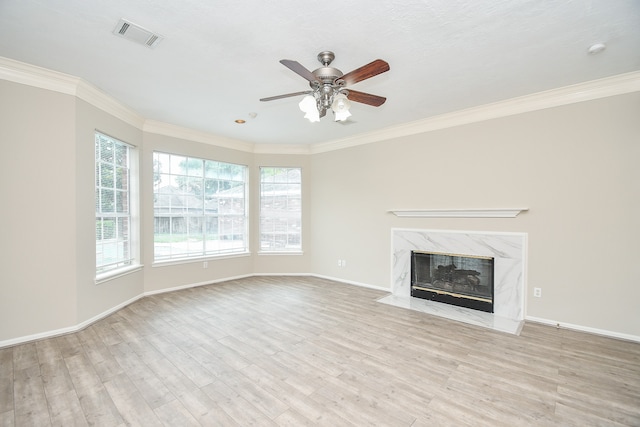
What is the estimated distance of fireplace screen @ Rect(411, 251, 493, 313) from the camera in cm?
391

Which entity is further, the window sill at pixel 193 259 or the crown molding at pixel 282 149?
the crown molding at pixel 282 149

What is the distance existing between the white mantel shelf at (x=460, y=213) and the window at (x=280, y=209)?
7.38 feet

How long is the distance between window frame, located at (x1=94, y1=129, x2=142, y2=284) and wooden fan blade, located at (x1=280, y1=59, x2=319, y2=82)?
3.08 m

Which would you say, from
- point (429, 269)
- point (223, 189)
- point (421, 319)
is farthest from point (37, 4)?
point (429, 269)

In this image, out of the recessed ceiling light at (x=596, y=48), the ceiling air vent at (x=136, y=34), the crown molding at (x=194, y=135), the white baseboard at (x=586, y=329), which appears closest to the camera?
the ceiling air vent at (x=136, y=34)

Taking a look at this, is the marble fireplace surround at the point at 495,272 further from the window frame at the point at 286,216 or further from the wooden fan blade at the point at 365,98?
the wooden fan blade at the point at 365,98

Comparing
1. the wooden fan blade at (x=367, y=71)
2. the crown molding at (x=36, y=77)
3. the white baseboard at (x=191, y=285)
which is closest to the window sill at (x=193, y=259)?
the white baseboard at (x=191, y=285)

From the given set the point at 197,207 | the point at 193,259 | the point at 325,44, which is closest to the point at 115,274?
the point at 193,259

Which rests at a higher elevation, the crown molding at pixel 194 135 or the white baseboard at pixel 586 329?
the crown molding at pixel 194 135

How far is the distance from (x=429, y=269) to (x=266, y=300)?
2.62 m

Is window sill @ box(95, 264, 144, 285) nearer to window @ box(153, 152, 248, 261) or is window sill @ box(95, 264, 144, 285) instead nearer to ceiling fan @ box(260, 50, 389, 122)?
window @ box(153, 152, 248, 261)

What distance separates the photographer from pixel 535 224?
3.52 m

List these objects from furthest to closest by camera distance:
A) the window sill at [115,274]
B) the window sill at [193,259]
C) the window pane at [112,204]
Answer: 1. the window sill at [193,259]
2. the window pane at [112,204]
3. the window sill at [115,274]

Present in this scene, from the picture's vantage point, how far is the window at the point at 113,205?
3717 millimetres
